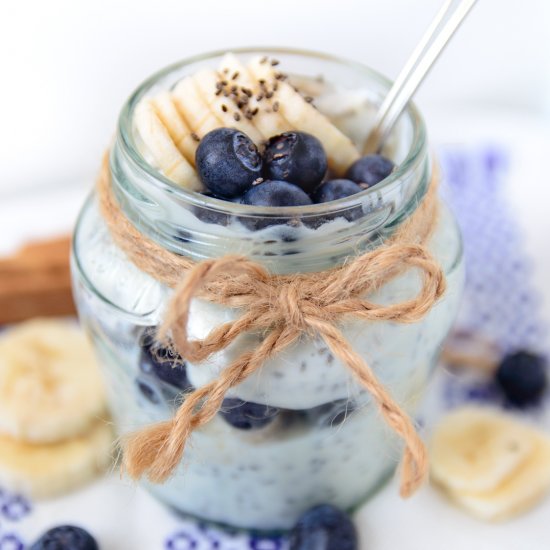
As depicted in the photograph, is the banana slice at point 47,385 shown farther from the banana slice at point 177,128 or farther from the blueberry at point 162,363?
the banana slice at point 177,128

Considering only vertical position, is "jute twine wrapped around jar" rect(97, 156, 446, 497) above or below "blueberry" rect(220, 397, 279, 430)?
above

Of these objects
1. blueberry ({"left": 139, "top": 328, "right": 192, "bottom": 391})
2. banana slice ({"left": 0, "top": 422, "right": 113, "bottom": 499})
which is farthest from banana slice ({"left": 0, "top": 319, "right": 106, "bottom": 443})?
blueberry ({"left": 139, "top": 328, "right": 192, "bottom": 391})

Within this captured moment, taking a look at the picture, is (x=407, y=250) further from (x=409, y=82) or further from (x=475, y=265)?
(x=475, y=265)

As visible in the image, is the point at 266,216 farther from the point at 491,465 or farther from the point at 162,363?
the point at 491,465

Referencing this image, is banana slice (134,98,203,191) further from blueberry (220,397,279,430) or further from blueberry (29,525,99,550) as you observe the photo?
blueberry (29,525,99,550)

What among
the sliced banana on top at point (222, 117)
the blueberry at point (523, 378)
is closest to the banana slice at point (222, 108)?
the sliced banana on top at point (222, 117)

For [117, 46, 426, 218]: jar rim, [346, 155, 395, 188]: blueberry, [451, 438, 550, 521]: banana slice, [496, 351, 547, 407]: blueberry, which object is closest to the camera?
[117, 46, 426, 218]: jar rim

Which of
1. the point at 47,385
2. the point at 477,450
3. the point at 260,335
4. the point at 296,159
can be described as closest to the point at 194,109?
the point at 296,159

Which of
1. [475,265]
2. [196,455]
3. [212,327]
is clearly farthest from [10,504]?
[475,265]
